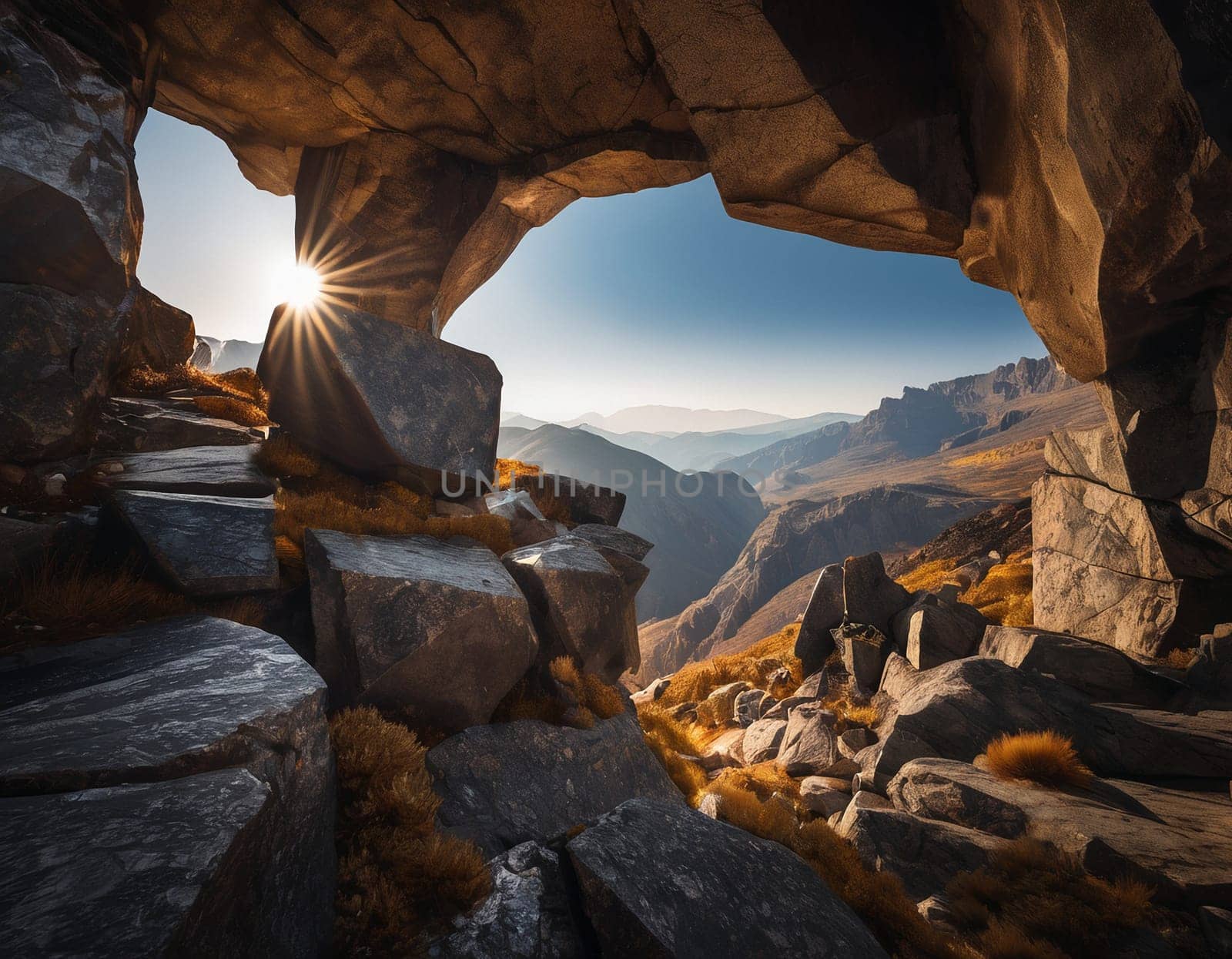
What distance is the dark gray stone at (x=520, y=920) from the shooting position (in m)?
3.53

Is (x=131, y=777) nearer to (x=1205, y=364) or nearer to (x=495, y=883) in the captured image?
(x=495, y=883)

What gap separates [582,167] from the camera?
1588cm

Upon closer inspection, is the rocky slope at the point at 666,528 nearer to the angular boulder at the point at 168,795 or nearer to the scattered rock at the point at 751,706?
the scattered rock at the point at 751,706

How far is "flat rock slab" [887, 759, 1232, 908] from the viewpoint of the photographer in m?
5.70

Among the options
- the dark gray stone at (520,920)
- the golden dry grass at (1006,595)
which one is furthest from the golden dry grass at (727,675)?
the dark gray stone at (520,920)

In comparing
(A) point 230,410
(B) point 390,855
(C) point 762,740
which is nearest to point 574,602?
(B) point 390,855

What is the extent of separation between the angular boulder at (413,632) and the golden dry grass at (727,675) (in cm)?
1578

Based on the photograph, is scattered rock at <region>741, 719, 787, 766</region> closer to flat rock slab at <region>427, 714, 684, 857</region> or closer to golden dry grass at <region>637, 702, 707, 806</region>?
golden dry grass at <region>637, 702, 707, 806</region>

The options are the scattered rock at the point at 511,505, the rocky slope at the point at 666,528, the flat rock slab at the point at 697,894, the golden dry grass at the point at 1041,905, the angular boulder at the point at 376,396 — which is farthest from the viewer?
the rocky slope at the point at 666,528

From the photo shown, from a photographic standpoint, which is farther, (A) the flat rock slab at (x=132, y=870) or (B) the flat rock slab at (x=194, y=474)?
(B) the flat rock slab at (x=194, y=474)

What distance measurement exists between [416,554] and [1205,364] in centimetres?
1408

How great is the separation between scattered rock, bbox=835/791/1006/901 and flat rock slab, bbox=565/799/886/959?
290cm

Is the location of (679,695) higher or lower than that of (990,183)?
lower

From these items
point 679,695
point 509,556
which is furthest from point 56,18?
point 679,695
